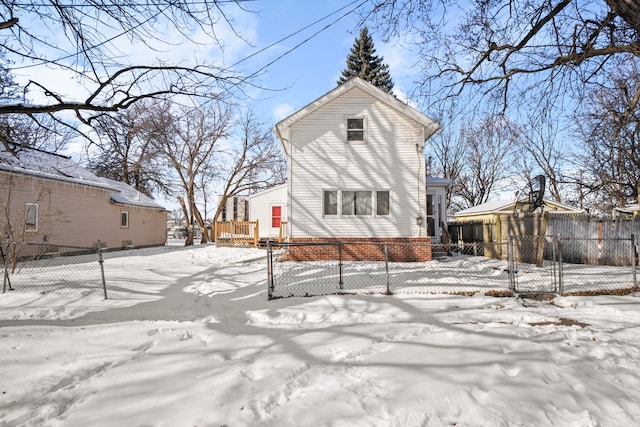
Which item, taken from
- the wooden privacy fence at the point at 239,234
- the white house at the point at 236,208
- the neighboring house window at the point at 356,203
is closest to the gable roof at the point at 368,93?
the neighboring house window at the point at 356,203

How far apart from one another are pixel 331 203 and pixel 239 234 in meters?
8.64

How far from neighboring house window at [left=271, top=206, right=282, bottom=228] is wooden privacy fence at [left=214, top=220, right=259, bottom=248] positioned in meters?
1.54

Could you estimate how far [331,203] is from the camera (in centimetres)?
1305

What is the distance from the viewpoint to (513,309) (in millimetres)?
5820

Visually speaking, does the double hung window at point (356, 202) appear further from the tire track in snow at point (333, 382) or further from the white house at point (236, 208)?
the white house at point (236, 208)

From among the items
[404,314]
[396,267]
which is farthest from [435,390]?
[396,267]

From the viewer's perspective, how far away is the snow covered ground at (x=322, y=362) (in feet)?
8.80

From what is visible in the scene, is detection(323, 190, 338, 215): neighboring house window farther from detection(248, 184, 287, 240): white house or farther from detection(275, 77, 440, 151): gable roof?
detection(248, 184, 287, 240): white house

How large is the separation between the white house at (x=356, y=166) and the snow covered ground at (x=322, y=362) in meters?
6.52

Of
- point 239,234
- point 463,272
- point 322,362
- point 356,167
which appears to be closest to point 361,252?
point 356,167

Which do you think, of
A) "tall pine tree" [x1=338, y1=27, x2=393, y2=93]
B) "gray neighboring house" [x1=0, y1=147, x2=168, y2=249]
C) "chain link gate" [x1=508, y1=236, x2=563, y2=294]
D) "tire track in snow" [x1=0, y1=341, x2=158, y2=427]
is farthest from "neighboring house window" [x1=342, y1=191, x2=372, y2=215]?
"tall pine tree" [x1=338, y1=27, x2=393, y2=93]

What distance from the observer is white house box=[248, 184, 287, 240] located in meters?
20.9

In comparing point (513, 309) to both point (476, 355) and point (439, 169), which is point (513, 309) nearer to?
point (476, 355)

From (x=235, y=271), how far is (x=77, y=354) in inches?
271
